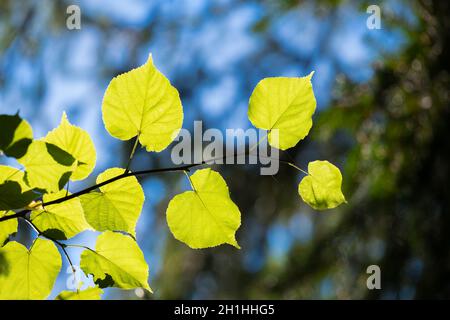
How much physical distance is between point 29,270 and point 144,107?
133mm

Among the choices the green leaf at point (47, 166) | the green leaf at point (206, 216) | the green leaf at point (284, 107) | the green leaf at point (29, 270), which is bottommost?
the green leaf at point (29, 270)

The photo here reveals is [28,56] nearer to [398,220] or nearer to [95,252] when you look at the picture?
[398,220]

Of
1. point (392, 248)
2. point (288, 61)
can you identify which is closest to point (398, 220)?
point (392, 248)

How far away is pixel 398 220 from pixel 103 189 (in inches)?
48.0

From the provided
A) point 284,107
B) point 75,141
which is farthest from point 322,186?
point 75,141

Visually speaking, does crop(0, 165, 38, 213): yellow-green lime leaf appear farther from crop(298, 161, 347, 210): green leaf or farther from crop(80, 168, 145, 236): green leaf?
crop(298, 161, 347, 210): green leaf

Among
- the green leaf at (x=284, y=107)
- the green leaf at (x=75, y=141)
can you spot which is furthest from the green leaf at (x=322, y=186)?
the green leaf at (x=75, y=141)

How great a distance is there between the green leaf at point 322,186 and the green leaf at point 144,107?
0.34 ft

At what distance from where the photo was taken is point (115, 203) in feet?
1.19

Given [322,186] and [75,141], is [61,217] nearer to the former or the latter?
[75,141]

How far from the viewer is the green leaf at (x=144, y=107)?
344 millimetres

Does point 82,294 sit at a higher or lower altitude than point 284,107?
lower

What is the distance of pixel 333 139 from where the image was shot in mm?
2545

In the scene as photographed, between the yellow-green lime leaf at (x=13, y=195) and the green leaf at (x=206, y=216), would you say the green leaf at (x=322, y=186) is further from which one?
the yellow-green lime leaf at (x=13, y=195)
